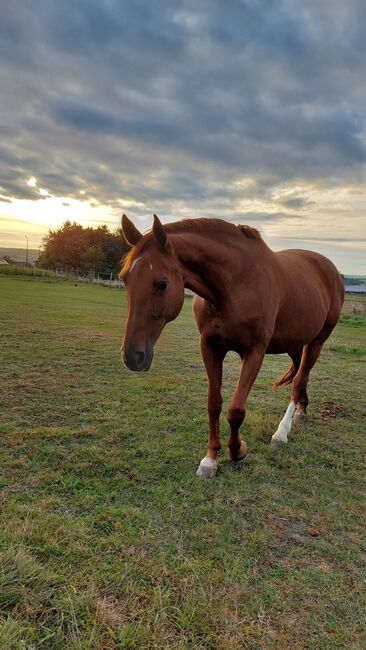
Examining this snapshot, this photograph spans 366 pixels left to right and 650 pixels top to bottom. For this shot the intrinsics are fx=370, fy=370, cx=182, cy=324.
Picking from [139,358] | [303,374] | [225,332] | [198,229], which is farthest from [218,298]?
[303,374]

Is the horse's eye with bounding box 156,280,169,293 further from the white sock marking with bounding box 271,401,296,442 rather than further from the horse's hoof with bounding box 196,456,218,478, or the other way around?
the white sock marking with bounding box 271,401,296,442

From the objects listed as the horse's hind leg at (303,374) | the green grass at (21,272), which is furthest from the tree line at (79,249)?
the horse's hind leg at (303,374)

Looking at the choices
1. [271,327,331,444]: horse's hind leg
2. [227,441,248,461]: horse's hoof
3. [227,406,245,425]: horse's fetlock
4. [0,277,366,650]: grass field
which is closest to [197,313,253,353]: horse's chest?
[227,406,245,425]: horse's fetlock

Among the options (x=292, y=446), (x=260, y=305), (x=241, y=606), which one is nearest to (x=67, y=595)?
(x=241, y=606)

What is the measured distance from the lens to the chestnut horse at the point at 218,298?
244cm

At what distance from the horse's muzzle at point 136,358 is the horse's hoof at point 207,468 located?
1.20 meters

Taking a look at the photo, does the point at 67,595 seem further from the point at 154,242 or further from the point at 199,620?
the point at 154,242

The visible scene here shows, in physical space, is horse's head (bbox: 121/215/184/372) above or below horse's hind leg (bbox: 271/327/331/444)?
above

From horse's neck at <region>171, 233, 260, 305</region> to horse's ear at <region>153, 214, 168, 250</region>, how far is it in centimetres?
18

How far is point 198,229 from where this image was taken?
2.96 metres

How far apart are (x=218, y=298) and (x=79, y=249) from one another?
56074 millimetres

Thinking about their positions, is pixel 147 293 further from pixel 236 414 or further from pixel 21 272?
pixel 21 272

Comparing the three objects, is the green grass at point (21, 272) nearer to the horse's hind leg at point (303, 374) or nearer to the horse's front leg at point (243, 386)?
the horse's hind leg at point (303, 374)

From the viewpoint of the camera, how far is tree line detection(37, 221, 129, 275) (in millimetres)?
54516
